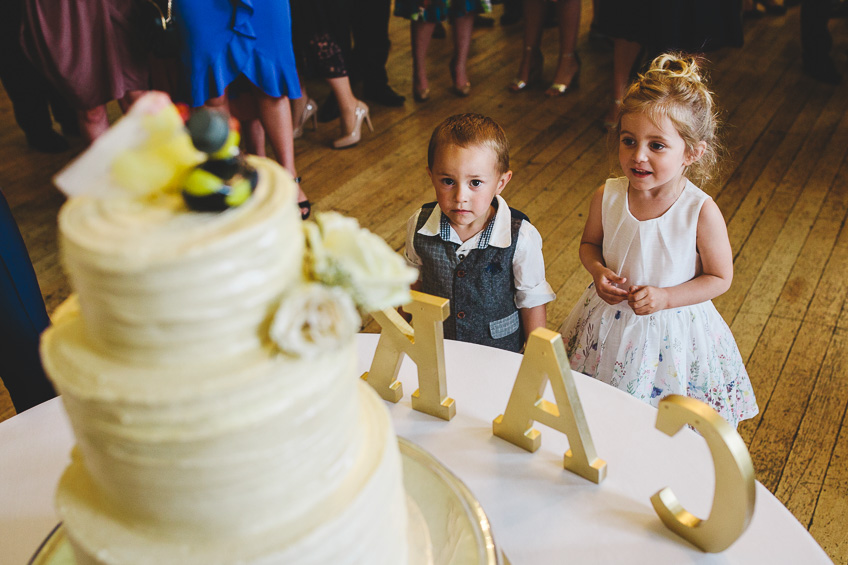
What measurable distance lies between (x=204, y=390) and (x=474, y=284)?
4.02 ft

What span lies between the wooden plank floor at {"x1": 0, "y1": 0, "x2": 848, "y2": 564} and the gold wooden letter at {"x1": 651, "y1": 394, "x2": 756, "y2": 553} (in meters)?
1.09

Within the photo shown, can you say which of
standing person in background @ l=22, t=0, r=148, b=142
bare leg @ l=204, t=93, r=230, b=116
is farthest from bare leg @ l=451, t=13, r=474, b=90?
standing person in background @ l=22, t=0, r=148, b=142

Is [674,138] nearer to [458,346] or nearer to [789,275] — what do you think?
[458,346]

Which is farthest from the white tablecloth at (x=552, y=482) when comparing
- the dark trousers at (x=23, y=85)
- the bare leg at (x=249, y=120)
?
the dark trousers at (x=23, y=85)

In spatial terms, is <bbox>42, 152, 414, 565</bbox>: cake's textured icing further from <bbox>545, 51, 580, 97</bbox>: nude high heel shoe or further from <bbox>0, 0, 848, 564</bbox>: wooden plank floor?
<bbox>545, 51, 580, 97</bbox>: nude high heel shoe

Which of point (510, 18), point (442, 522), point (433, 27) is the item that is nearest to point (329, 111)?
point (433, 27)

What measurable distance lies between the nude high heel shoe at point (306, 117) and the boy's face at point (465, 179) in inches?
94.5

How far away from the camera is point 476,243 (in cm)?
174

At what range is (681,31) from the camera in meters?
3.40

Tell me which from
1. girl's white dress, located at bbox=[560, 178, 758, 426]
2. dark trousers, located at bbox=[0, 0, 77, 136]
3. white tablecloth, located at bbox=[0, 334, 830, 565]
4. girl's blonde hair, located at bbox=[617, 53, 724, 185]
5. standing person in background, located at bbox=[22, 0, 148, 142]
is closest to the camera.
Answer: white tablecloth, located at bbox=[0, 334, 830, 565]

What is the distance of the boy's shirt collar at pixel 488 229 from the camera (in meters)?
1.72

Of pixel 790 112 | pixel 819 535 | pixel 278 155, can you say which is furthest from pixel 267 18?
pixel 790 112

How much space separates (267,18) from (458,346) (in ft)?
6.27

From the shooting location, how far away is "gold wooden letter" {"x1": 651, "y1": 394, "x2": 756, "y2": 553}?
910 millimetres
